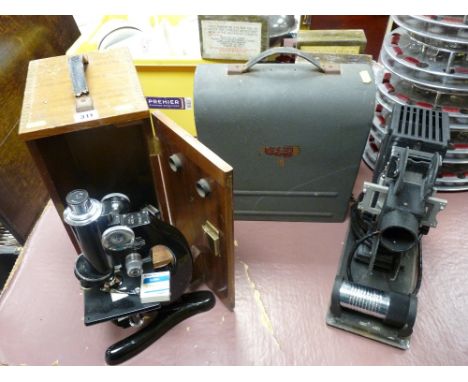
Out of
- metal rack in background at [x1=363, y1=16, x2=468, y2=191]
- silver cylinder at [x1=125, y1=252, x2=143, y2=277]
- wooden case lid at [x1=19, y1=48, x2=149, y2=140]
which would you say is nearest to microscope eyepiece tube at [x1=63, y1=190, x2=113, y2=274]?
silver cylinder at [x1=125, y1=252, x2=143, y2=277]

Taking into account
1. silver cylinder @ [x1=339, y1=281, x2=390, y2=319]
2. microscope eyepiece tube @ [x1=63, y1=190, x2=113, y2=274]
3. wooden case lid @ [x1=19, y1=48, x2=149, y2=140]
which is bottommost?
silver cylinder @ [x1=339, y1=281, x2=390, y2=319]

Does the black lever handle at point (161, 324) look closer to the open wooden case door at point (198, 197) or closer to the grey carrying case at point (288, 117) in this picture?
the open wooden case door at point (198, 197)

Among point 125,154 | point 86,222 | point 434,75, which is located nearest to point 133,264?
point 86,222

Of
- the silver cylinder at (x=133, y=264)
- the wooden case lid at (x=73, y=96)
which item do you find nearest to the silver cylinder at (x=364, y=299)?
the silver cylinder at (x=133, y=264)

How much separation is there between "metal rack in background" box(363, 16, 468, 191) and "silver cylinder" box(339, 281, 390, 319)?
0.45m

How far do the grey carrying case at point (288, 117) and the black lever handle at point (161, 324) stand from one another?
1.05ft

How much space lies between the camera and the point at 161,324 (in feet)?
2.73

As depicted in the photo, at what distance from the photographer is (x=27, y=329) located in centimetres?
86

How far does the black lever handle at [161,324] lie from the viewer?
0.80 meters

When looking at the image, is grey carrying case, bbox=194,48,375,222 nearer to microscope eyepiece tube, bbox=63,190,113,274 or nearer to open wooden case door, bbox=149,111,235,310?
open wooden case door, bbox=149,111,235,310

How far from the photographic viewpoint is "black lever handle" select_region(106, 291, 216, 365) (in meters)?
0.80

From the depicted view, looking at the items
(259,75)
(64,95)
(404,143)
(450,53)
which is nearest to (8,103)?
(64,95)

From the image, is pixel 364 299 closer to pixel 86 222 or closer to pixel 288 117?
pixel 288 117

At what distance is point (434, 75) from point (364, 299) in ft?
1.89
